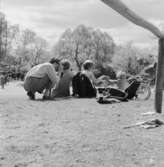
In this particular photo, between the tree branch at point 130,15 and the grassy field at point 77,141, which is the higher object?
the tree branch at point 130,15

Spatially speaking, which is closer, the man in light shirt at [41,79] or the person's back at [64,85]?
the man in light shirt at [41,79]

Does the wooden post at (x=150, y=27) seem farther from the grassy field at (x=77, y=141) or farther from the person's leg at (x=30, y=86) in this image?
the person's leg at (x=30, y=86)

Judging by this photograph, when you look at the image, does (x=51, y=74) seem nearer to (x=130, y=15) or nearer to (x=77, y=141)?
(x=130, y=15)

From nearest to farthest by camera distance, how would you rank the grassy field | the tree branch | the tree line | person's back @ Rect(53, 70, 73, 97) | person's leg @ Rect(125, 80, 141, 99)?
the grassy field < the tree branch < person's leg @ Rect(125, 80, 141, 99) < person's back @ Rect(53, 70, 73, 97) < the tree line

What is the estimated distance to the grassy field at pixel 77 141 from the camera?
233 centimetres

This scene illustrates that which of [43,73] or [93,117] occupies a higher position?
[43,73]

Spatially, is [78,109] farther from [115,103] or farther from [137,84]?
[137,84]

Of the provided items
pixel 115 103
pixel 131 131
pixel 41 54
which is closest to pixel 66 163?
pixel 131 131

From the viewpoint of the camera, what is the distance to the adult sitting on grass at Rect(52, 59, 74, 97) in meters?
7.39

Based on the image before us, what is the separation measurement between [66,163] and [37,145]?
520 millimetres

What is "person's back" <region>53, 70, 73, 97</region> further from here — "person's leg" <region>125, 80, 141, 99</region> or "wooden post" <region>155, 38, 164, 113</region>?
"wooden post" <region>155, 38, 164, 113</region>

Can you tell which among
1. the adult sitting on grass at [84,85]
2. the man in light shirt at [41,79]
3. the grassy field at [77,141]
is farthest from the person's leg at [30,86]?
the grassy field at [77,141]

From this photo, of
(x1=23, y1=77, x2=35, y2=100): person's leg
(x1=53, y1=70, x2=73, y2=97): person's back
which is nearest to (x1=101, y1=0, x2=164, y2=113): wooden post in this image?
(x1=23, y1=77, x2=35, y2=100): person's leg

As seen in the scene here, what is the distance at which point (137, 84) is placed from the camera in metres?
6.68
